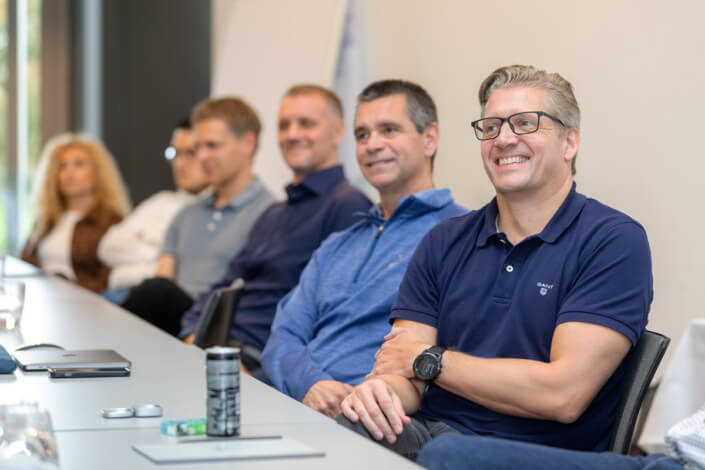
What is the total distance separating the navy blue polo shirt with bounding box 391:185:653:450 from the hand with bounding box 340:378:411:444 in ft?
0.53

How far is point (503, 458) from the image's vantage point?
159 cm

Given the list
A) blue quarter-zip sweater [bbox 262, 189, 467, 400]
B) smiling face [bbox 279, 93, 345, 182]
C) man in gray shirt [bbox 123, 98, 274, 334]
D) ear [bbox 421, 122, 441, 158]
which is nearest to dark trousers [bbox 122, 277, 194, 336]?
man in gray shirt [bbox 123, 98, 274, 334]

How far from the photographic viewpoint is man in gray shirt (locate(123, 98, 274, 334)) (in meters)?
4.29

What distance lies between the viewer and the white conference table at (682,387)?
2.51m

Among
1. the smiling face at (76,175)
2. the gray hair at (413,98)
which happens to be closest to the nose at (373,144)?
the gray hair at (413,98)

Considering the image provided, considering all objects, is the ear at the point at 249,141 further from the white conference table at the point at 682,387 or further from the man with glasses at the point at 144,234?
the white conference table at the point at 682,387

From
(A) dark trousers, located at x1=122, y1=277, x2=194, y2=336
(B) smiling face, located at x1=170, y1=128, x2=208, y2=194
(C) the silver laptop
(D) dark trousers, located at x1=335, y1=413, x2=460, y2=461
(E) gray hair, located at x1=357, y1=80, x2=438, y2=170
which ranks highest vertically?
(E) gray hair, located at x1=357, y1=80, x2=438, y2=170

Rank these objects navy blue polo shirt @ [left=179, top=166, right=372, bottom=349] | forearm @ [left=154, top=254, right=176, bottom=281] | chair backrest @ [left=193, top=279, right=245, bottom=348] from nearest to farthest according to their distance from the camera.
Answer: chair backrest @ [left=193, top=279, right=245, bottom=348] → navy blue polo shirt @ [left=179, top=166, right=372, bottom=349] → forearm @ [left=154, top=254, right=176, bottom=281]

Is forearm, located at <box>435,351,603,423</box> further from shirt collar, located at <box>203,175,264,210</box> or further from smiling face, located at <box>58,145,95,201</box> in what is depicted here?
smiling face, located at <box>58,145,95,201</box>

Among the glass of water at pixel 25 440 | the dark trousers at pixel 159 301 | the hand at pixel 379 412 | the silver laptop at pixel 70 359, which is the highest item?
the glass of water at pixel 25 440

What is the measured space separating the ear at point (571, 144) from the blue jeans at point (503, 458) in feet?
2.52

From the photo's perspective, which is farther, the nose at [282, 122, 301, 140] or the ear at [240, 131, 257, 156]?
the ear at [240, 131, 257, 156]

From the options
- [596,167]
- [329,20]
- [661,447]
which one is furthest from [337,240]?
[329,20]

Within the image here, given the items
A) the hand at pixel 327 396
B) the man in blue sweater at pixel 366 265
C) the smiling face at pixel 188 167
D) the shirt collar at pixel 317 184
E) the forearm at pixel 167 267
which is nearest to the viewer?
the hand at pixel 327 396
